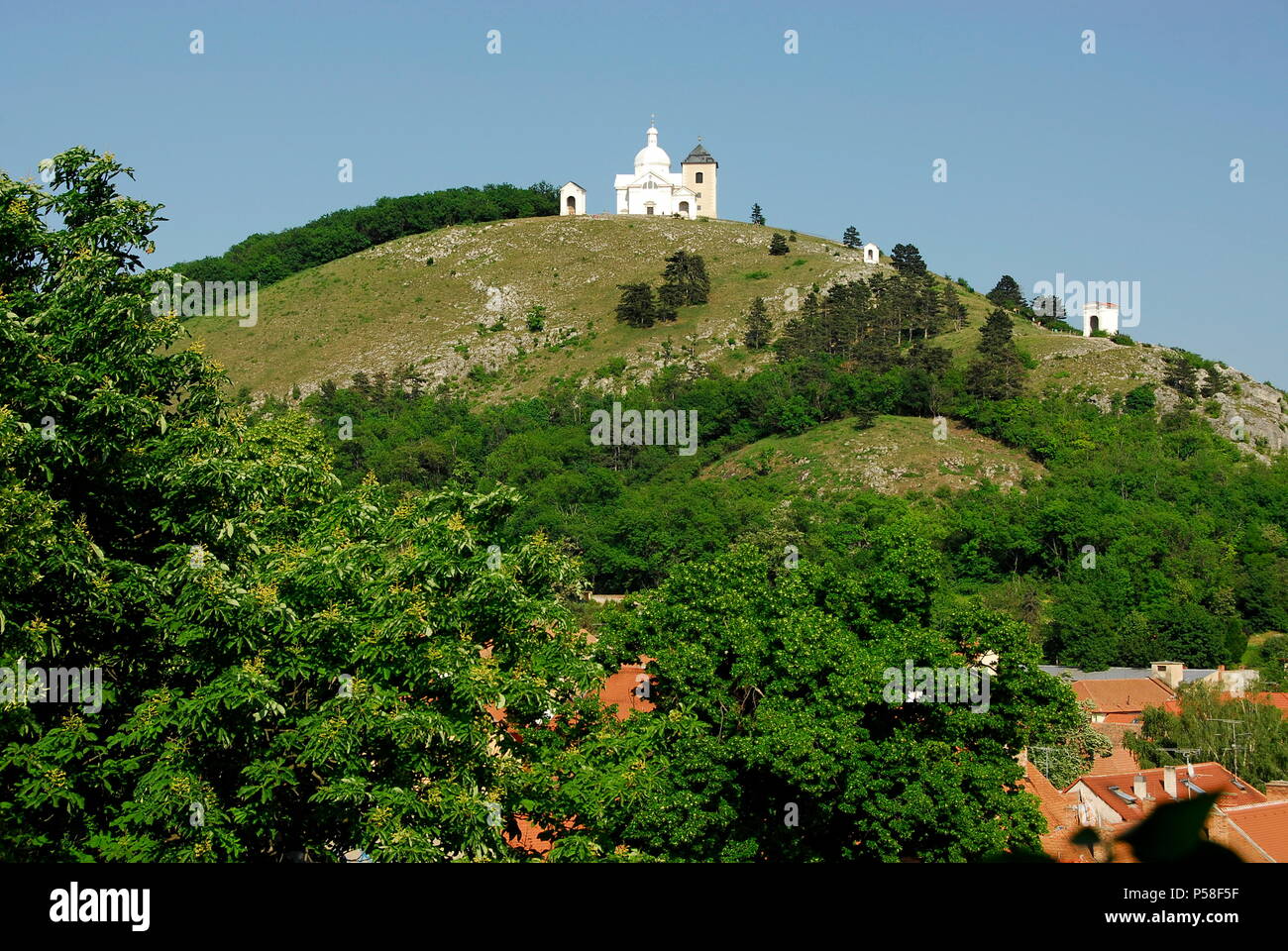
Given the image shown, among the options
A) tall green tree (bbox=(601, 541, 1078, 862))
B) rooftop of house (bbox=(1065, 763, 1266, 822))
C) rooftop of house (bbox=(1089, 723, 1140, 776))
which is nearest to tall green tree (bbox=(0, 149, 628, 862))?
tall green tree (bbox=(601, 541, 1078, 862))

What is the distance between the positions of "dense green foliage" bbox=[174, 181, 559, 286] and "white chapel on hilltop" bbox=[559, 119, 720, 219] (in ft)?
30.3

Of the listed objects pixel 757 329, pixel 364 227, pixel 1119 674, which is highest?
pixel 364 227

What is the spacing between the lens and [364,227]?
154375 millimetres

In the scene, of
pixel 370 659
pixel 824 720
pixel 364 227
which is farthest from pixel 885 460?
pixel 364 227

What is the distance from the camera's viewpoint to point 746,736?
21.8 meters

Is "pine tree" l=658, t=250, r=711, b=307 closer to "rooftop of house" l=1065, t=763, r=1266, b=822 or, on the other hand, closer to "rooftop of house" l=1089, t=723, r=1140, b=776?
"rooftop of house" l=1089, t=723, r=1140, b=776

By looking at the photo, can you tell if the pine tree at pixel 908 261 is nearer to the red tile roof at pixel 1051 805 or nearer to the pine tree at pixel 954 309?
the pine tree at pixel 954 309

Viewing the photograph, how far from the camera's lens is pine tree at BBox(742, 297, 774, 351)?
110438 mm

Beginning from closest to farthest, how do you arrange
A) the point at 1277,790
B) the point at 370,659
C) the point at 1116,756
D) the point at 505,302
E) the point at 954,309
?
the point at 370,659
the point at 1277,790
the point at 1116,756
the point at 954,309
the point at 505,302

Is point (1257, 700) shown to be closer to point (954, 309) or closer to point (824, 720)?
point (824, 720)

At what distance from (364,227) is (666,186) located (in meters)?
35.2
